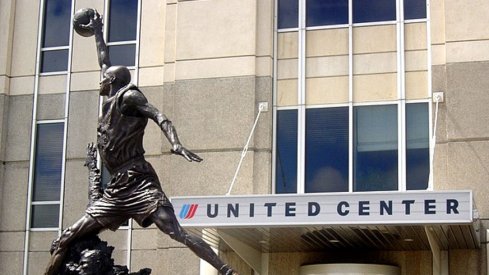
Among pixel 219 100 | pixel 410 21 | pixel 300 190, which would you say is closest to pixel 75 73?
pixel 219 100

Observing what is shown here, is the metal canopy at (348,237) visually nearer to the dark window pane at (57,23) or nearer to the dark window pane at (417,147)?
the dark window pane at (417,147)

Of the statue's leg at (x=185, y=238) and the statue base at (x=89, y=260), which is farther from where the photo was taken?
the statue base at (x=89, y=260)

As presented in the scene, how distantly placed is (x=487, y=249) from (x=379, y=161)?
2.81m

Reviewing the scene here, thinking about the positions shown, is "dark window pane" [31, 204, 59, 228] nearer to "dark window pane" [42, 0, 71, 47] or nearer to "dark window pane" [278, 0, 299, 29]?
"dark window pane" [42, 0, 71, 47]

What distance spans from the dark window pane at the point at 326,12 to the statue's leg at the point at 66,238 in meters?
13.8

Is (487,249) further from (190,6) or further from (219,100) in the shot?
(190,6)

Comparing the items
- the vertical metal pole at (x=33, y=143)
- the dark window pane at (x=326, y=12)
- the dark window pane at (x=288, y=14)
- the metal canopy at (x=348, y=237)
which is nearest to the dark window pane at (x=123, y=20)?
the vertical metal pole at (x=33, y=143)

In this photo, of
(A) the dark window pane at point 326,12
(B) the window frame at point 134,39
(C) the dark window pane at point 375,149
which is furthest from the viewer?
(B) the window frame at point 134,39

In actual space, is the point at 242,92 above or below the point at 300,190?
above

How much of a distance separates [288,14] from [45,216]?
7335 millimetres

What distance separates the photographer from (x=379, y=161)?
67.0ft

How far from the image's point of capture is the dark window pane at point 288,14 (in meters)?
21.8

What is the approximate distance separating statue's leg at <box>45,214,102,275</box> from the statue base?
5cm

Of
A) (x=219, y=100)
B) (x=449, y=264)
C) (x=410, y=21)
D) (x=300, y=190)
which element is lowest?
(x=449, y=264)
